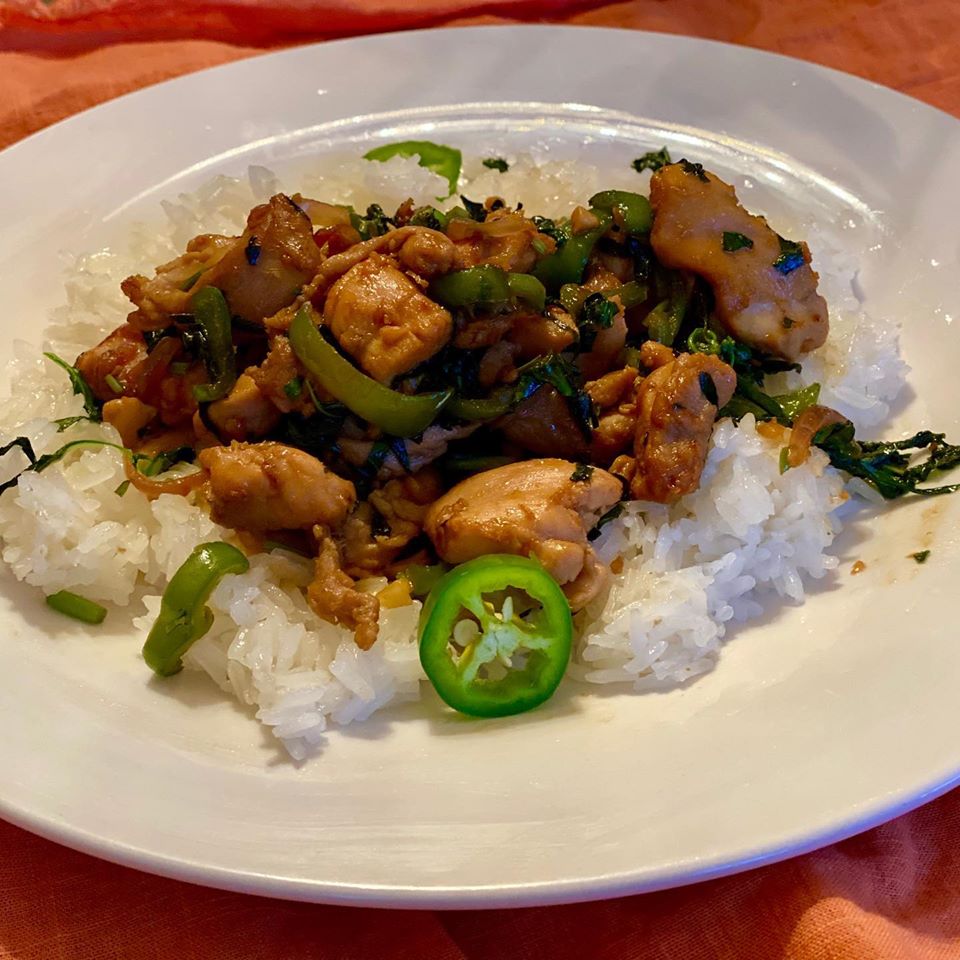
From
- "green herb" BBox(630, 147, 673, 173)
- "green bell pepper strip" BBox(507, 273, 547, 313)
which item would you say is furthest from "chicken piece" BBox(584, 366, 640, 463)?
"green herb" BBox(630, 147, 673, 173)

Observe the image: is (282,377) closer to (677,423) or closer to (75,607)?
(75,607)

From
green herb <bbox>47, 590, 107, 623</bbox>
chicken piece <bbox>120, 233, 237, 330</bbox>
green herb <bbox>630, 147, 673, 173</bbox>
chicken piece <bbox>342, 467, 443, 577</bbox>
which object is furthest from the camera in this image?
green herb <bbox>630, 147, 673, 173</bbox>

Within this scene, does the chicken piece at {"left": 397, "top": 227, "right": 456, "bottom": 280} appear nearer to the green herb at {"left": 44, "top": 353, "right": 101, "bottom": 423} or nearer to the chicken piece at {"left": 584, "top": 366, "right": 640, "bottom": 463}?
the chicken piece at {"left": 584, "top": 366, "right": 640, "bottom": 463}

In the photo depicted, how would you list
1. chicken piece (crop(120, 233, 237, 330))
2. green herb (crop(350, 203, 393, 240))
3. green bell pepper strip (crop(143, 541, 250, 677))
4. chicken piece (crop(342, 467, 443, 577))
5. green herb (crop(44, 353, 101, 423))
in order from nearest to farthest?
green bell pepper strip (crop(143, 541, 250, 677))
chicken piece (crop(342, 467, 443, 577))
chicken piece (crop(120, 233, 237, 330))
green herb (crop(44, 353, 101, 423))
green herb (crop(350, 203, 393, 240))

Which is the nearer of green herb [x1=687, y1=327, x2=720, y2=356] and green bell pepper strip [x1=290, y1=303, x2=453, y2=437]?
green bell pepper strip [x1=290, y1=303, x2=453, y2=437]

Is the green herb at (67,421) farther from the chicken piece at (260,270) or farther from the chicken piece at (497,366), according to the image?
the chicken piece at (497,366)

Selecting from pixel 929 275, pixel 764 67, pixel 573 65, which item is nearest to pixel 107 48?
pixel 573 65

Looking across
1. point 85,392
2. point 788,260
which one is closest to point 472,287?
point 788,260
